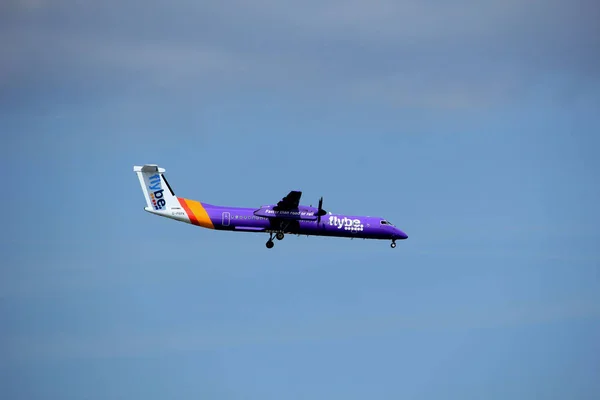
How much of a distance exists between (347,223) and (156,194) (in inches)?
672

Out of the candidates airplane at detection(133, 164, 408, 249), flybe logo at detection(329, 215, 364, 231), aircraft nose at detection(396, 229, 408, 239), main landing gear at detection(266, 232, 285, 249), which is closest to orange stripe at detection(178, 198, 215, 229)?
airplane at detection(133, 164, 408, 249)

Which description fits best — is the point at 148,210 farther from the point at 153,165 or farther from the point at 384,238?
the point at 384,238

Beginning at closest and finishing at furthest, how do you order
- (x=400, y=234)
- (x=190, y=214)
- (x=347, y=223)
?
(x=190, y=214), (x=347, y=223), (x=400, y=234)

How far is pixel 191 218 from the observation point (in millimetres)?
88500

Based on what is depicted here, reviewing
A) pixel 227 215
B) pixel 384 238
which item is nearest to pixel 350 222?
pixel 384 238

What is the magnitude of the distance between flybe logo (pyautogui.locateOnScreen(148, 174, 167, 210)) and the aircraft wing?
9.56m

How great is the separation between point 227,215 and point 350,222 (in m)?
11.8

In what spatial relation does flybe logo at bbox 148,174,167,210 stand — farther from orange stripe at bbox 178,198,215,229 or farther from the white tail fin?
orange stripe at bbox 178,198,215,229

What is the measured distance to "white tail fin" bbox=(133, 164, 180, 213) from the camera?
88750mm

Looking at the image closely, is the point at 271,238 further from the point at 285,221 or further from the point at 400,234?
the point at 400,234

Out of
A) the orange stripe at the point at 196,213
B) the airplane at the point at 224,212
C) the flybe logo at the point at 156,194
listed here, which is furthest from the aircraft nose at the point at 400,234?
the flybe logo at the point at 156,194

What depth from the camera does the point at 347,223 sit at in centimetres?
9425

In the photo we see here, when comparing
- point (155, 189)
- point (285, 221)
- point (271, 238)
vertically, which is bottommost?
point (271, 238)

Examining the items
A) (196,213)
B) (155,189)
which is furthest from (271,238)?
(155,189)
